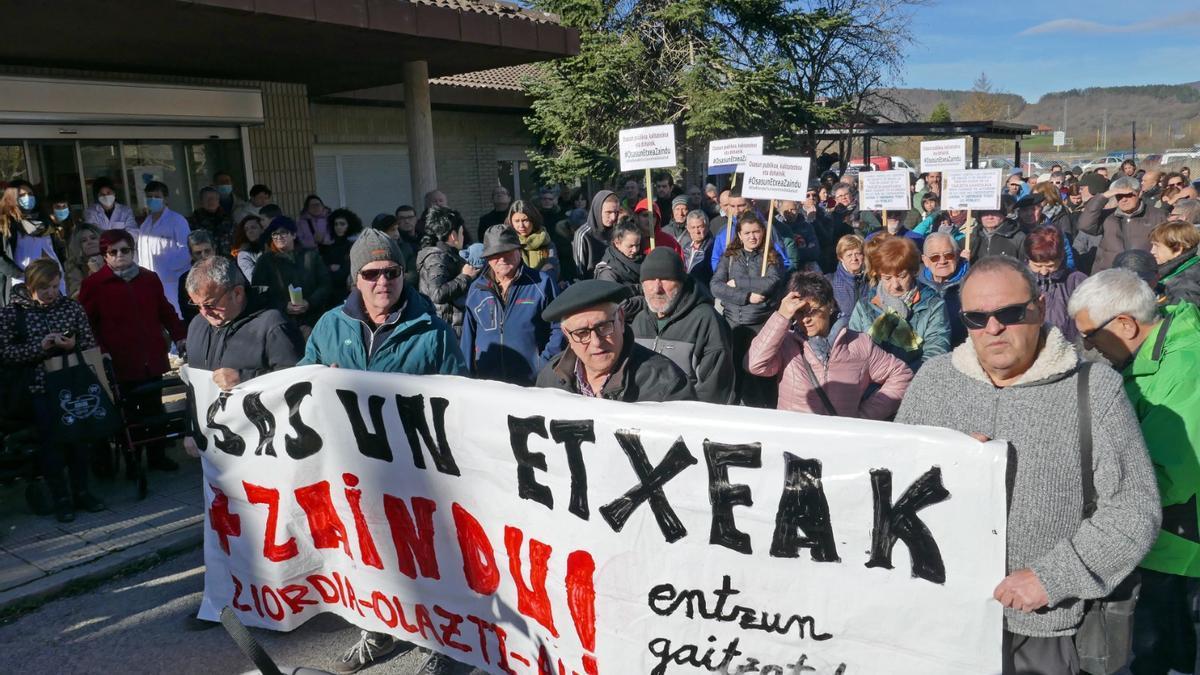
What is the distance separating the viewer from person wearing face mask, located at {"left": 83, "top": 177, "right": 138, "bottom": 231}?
9258mm

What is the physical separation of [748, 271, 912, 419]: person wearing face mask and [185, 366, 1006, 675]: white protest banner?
Result: 1286 millimetres

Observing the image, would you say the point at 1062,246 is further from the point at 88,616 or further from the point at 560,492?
the point at 88,616

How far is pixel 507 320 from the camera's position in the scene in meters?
4.97

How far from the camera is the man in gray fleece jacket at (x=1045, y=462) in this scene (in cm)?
223

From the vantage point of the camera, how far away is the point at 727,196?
9055mm

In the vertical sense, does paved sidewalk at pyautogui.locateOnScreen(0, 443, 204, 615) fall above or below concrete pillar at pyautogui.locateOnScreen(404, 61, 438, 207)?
below

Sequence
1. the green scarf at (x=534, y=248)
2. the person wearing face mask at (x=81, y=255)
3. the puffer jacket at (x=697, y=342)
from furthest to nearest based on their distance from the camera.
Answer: the person wearing face mask at (x=81, y=255), the green scarf at (x=534, y=248), the puffer jacket at (x=697, y=342)

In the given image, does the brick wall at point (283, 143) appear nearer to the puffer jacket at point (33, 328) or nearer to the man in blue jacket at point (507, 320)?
the puffer jacket at point (33, 328)

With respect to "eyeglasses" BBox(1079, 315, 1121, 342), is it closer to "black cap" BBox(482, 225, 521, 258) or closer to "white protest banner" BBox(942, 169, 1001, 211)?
"black cap" BBox(482, 225, 521, 258)

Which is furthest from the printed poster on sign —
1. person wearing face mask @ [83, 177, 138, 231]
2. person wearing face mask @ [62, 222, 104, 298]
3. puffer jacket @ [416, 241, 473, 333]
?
person wearing face mask @ [83, 177, 138, 231]

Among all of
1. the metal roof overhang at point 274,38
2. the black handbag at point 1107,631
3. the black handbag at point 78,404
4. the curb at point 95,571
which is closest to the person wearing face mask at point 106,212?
the metal roof overhang at point 274,38

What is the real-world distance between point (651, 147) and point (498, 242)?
3.89 m

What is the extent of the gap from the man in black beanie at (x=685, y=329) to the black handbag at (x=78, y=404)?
12.0 feet

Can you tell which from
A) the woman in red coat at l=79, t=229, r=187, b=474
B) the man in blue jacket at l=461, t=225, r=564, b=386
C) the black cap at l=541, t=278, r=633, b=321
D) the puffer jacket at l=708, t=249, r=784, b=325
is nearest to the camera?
the black cap at l=541, t=278, r=633, b=321
